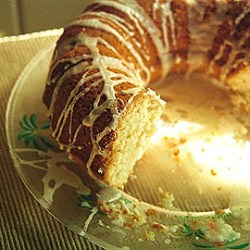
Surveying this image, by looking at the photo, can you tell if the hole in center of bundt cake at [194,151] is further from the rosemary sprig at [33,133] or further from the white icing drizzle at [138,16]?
the rosemary sprig at [33,133]

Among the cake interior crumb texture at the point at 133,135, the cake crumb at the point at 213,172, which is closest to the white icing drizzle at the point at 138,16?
the cake interior crumb texture at the point at 133,135

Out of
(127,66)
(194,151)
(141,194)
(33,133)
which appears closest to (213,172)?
(194,151)

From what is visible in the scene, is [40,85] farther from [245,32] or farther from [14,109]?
[245,32]

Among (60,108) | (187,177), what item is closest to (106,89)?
(60,108)

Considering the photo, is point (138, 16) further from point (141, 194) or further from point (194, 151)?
point (141, 194)

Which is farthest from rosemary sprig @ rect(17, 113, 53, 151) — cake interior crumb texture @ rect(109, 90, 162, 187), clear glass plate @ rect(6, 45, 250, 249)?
cake interior crumb texture @ rect(109, 90, 162, 187)

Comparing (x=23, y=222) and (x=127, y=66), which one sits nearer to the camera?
(x=23, y=222)

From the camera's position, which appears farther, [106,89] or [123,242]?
[106,89]
